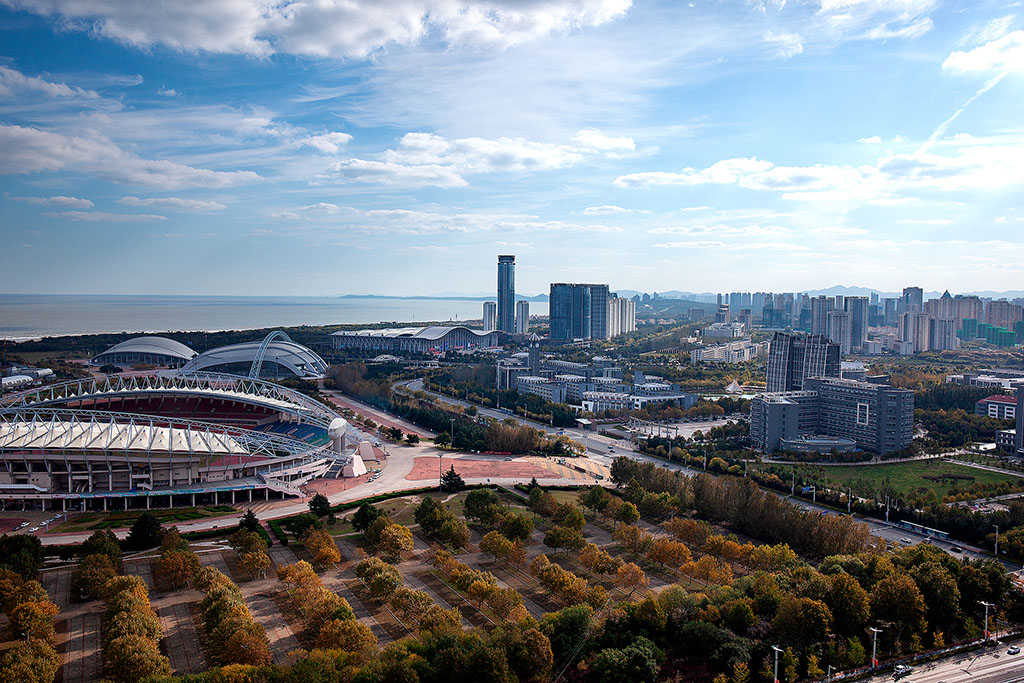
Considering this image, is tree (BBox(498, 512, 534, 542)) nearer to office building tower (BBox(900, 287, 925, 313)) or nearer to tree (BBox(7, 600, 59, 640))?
tree (BBox(7, 600, 59, 640))

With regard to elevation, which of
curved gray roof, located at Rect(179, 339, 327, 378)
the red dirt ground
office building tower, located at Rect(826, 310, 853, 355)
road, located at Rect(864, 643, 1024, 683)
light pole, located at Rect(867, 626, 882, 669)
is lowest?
the red dirt ground

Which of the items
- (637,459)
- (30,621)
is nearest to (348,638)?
(30,621)

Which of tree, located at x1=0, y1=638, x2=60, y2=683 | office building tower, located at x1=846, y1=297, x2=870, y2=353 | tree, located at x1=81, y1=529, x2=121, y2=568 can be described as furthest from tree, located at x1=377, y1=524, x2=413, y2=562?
office building tower, located at x1=846, y1=297, x2=870, y2=353

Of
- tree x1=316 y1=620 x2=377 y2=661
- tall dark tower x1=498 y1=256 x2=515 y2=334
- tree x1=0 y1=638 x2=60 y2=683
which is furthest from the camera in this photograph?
tall dark tower x1=498 y1=256 x2=515 y2=334

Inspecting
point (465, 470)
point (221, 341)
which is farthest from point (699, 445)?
point (221, 341)

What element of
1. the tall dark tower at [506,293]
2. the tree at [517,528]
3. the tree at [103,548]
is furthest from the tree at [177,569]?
the tall dark tower at [506,293]

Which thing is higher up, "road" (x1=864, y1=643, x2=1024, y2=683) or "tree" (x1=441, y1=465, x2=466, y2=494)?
"tree" (x1=441, y1=465, x2=466, y2=494)

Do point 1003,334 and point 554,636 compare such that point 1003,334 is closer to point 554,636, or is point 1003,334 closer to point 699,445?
point 699,445
